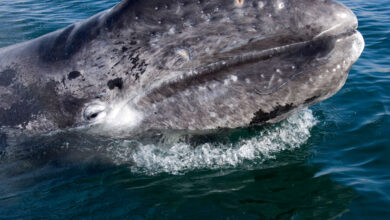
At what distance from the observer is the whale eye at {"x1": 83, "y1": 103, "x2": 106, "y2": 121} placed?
5.39 meters

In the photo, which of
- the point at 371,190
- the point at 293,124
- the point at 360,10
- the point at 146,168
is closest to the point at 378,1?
the point at 360,10

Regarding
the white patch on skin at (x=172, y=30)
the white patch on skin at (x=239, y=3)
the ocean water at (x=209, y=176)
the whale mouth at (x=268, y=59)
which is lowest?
the ocean water at (x=209, y=176)

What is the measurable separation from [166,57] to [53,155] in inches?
92.9

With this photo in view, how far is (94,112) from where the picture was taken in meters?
5.40

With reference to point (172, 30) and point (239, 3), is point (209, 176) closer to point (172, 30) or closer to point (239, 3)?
point (172, 30)

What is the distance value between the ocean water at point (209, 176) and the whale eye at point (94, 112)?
0.39 meters

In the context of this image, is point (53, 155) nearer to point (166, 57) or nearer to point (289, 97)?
point (166, 57)

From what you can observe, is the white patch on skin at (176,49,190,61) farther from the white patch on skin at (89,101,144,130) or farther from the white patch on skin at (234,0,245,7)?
the white patch on skin at (89,101,144,130)

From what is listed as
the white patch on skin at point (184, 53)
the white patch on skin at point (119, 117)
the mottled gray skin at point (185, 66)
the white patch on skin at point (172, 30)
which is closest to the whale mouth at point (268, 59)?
the mottled gray skin at point (185, 66)

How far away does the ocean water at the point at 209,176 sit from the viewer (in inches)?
197

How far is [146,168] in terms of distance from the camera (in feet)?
19.4

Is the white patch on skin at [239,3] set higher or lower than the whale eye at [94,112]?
higher

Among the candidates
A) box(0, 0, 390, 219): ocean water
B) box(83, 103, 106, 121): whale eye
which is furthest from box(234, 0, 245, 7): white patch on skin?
box(83, 103, 106, 121): whale eye

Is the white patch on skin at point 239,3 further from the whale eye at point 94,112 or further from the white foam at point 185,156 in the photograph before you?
the whale eye at point 94,112
